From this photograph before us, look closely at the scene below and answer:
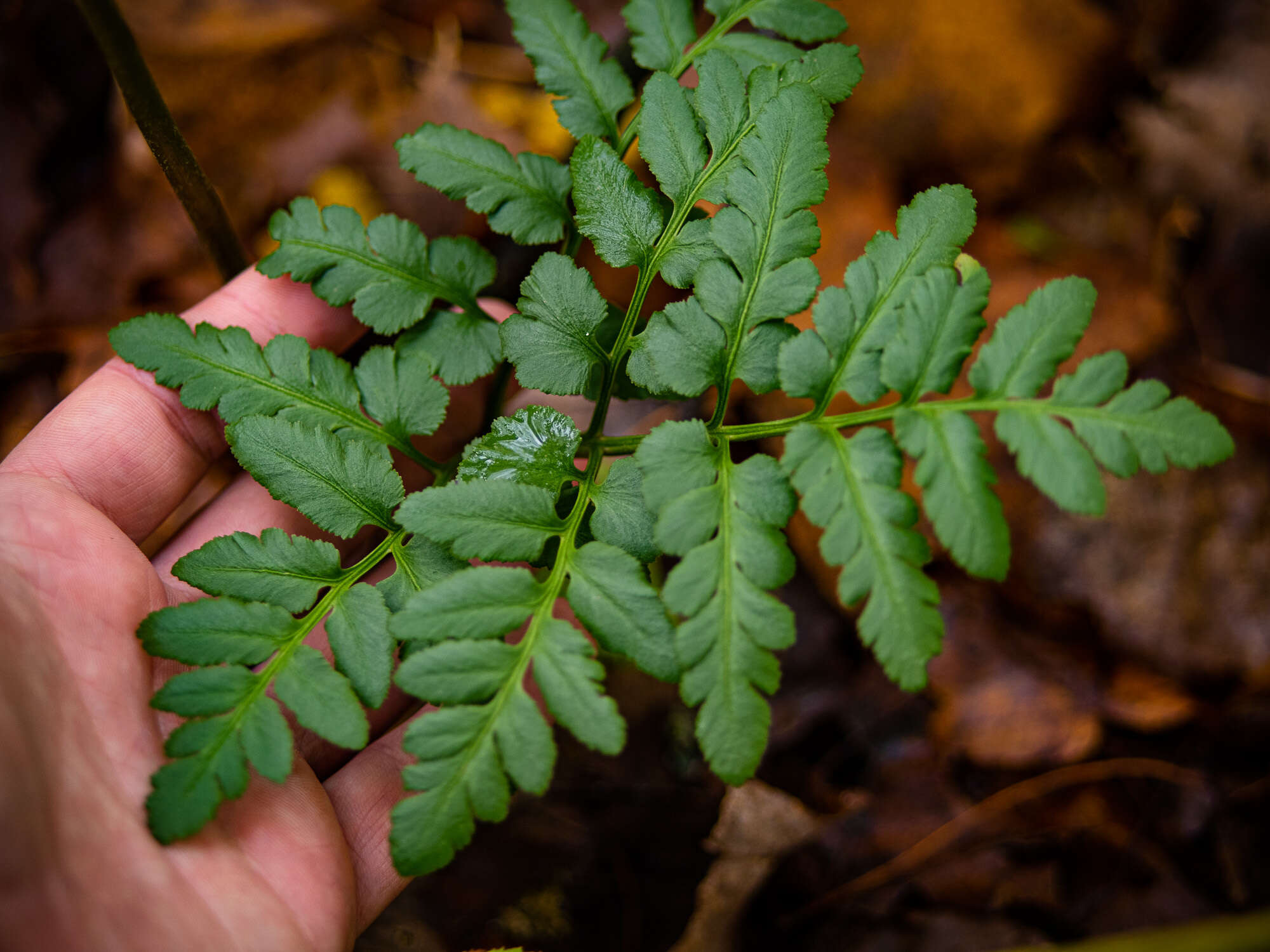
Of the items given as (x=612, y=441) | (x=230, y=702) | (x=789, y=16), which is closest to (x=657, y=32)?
(x=789, y=16)

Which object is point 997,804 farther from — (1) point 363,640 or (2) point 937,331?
(1) point 363,640

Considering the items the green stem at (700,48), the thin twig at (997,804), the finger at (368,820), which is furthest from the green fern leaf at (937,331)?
the thin twig at (997,804)

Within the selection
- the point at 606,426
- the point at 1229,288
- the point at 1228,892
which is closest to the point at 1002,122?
the point at 1229,288

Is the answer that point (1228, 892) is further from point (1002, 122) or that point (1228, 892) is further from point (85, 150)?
point (85, 150)

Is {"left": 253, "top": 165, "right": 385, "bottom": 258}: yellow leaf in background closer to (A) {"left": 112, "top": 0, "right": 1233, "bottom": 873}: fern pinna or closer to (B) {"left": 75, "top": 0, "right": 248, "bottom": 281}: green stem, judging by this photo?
(B) {"left": 75, "top": 0, "right": 248, "bottom": 281}: green stem

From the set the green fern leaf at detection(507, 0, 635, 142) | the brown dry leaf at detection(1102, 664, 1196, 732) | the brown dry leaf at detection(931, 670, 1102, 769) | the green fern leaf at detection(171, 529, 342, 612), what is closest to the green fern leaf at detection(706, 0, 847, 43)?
the green fern leaf at detection(507, 0, 635, 142)

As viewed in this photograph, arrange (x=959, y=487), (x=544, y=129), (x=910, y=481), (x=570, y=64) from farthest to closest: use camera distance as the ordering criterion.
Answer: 1. (x=544, y=129)
2. (x=910, y=481)
3. (x=570, y=64)
4. (x=959, y=487)
